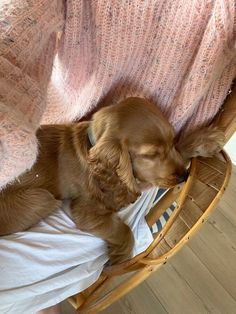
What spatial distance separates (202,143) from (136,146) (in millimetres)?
163

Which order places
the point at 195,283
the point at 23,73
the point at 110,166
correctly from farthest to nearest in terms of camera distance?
the point at 195,283 < the point at 110,166 < the point at 23,73

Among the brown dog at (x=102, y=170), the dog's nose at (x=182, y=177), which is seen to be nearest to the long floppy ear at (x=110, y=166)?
the brown dog at (x=102, y=170)

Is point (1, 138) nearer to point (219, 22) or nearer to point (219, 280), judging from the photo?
point (219, 22)

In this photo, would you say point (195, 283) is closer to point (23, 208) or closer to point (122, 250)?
point (122, 250)

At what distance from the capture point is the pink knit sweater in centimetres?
78

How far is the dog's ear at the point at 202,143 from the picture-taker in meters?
0.92

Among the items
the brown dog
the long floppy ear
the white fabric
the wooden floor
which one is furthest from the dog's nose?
the wooden floor

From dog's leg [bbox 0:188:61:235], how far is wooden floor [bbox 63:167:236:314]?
2.04ft

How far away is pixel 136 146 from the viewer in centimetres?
92

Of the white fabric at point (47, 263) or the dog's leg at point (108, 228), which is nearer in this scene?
the white fabric at point (47, 263)

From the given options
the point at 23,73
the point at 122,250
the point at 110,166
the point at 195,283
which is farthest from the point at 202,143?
the point at 195,283

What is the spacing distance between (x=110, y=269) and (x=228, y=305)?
27.2 inches

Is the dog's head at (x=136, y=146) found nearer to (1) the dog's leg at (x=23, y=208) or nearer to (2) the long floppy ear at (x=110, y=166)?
(2) the long floppy ear at (x=110, y=166)

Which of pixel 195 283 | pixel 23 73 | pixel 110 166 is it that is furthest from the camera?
pixel 195 283
